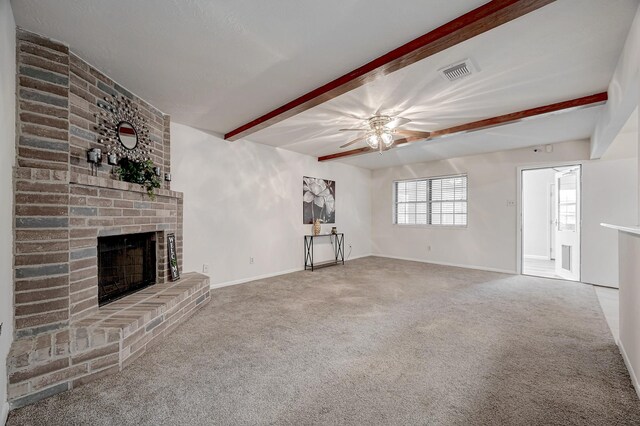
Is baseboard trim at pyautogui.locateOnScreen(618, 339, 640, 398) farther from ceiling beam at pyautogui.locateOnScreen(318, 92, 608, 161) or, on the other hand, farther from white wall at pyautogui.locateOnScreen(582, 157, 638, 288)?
white wall at pyautogui.locateOnScreen(582, 157, 638, 288)

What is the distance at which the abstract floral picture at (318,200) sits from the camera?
5.58 meters

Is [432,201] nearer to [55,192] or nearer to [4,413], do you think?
[55,192]

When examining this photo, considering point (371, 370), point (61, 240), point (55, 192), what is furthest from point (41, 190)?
point (371, 370)

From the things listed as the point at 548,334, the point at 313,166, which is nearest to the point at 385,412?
the point at 548,334

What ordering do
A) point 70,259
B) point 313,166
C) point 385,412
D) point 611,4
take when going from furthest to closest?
point 313,166 < point 70,259 < point 611,4 < point 385,412

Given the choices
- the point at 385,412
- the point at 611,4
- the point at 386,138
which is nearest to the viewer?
the point at 385,412

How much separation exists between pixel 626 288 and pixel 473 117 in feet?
7.70

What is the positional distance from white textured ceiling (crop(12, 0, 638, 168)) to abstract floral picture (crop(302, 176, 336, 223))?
A: 88.4 inches

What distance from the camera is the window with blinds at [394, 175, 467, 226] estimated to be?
600 cm

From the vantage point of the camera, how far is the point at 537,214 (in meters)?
7.27

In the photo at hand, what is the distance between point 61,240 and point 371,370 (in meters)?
2.43

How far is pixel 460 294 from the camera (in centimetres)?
378

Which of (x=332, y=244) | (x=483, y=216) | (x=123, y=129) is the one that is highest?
(x=123, y=129)

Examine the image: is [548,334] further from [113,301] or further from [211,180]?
[211,180]
